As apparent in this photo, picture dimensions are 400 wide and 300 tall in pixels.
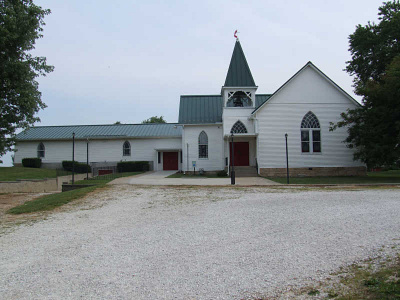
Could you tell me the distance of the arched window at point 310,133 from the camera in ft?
79.4

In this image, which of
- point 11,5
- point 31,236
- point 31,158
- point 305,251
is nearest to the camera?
point 305,251

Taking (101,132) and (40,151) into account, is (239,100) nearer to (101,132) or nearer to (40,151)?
(101,132)

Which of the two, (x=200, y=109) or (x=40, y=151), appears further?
(x=40, y=151)

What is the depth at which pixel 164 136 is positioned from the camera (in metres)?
34.2

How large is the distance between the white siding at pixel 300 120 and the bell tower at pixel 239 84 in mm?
2796

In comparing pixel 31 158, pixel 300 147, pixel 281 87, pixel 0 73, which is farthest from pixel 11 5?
pixel 31 158

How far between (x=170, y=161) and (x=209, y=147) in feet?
26.4

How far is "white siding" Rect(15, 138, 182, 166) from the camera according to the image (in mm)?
34469

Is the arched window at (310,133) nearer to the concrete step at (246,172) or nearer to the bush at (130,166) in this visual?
the concrete step at (246,172)

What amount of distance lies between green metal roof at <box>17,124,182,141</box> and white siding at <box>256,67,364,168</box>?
41.4 ft

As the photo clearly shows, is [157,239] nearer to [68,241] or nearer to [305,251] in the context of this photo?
[68,241]

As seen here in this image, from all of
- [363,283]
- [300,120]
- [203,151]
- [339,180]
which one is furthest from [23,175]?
[363,283]

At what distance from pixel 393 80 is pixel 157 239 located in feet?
61.8

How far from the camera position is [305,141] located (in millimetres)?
24266
